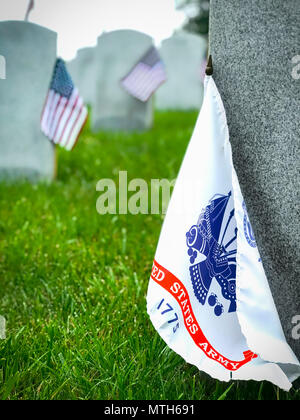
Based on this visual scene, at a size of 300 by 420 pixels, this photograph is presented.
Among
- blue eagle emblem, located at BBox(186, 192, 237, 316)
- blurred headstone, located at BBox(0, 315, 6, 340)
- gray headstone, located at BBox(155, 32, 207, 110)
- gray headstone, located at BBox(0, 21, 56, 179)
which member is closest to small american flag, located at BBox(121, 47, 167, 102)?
gray headstone, located at BBox(0, 21, 56, 179)

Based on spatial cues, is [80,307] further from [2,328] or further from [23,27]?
[23,27]

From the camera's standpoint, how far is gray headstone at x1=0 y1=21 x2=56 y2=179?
3881mm

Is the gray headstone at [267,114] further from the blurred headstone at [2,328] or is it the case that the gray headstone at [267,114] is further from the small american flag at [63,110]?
the small american flag at [63,110]

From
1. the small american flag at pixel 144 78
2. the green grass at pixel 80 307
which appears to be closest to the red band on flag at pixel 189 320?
the green grass at pixel 80 307

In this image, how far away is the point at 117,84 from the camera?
21.6 feet

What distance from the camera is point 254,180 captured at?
5.65 feet

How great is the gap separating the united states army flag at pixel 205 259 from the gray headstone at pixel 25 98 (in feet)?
8.25

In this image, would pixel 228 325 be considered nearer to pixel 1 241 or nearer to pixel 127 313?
pixel 127 313

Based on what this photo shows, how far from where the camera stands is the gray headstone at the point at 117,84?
21.1 feet

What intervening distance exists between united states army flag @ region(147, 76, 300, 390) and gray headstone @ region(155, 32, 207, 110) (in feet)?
28.2

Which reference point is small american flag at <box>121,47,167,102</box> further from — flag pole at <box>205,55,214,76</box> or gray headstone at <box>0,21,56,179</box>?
flag pole at <box>205,55,214,76</box>

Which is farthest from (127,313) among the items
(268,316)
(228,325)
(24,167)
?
(24,167)

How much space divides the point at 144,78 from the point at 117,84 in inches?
13.9

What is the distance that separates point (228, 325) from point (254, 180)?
46 cm
